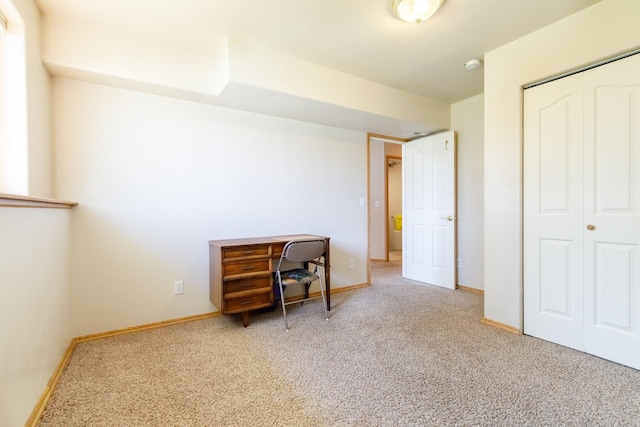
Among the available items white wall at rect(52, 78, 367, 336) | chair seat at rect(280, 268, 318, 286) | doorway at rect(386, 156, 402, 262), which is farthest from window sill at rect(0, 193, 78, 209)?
doorway at rect(386, 156, 402, 262)

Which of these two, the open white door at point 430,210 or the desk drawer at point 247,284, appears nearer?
the desk drawer at point 247,284

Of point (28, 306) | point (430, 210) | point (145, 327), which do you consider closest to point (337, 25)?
point (28, 306)

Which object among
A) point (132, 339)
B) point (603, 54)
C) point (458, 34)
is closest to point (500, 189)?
point (603, 54)

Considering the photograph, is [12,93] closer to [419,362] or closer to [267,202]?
[267,202]

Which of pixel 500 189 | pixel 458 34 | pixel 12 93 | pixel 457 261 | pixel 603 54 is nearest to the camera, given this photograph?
pixel 12 93

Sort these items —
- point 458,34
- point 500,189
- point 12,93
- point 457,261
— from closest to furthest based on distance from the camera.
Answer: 1. point 12,93
2. point 458,34
3. point 500,189
4. point 457,261

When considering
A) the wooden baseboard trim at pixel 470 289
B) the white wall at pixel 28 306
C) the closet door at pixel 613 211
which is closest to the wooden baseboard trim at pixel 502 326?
the closet door at pixel 613 211

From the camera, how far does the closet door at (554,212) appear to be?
203 cm

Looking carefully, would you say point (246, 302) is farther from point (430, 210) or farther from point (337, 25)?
point (430, 210)

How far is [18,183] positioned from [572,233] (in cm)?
365

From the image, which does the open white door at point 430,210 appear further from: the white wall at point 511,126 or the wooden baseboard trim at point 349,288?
the white wall at point 511,126

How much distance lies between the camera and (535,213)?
7.36 feet

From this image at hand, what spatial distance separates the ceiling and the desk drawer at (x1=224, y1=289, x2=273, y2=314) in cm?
210

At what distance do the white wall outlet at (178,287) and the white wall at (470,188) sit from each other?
319 cm
